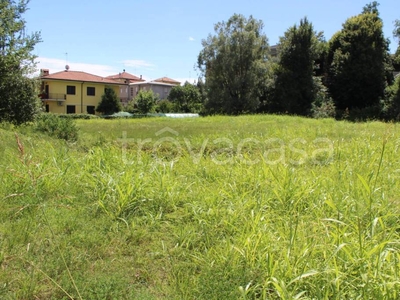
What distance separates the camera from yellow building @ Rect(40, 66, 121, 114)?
38469mm

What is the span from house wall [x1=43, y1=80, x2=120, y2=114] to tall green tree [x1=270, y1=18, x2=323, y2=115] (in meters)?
25.9

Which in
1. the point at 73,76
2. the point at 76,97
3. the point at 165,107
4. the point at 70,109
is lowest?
the point at 70,109

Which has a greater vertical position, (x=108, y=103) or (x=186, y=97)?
(x=186, y=97)

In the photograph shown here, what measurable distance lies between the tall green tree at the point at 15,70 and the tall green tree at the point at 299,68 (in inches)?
617

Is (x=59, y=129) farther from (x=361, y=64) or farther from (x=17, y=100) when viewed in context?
(x=361, y=64)

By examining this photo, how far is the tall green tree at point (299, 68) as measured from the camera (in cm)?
2172

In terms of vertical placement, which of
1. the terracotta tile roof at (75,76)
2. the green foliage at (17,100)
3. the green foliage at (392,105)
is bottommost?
the green foliage at (17,100)

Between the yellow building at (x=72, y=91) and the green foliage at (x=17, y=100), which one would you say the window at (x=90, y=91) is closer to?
the yellow building at (x=72, y=91)

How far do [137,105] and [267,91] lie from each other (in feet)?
59.6

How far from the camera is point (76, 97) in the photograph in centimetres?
3988

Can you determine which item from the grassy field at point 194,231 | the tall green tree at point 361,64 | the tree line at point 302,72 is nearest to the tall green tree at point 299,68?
the tree line at point 302,72

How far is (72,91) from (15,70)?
32.1m

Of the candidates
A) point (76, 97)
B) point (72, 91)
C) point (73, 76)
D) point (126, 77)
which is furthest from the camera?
point (126, 77)

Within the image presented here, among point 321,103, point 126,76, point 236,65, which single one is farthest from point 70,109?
point 321,103
